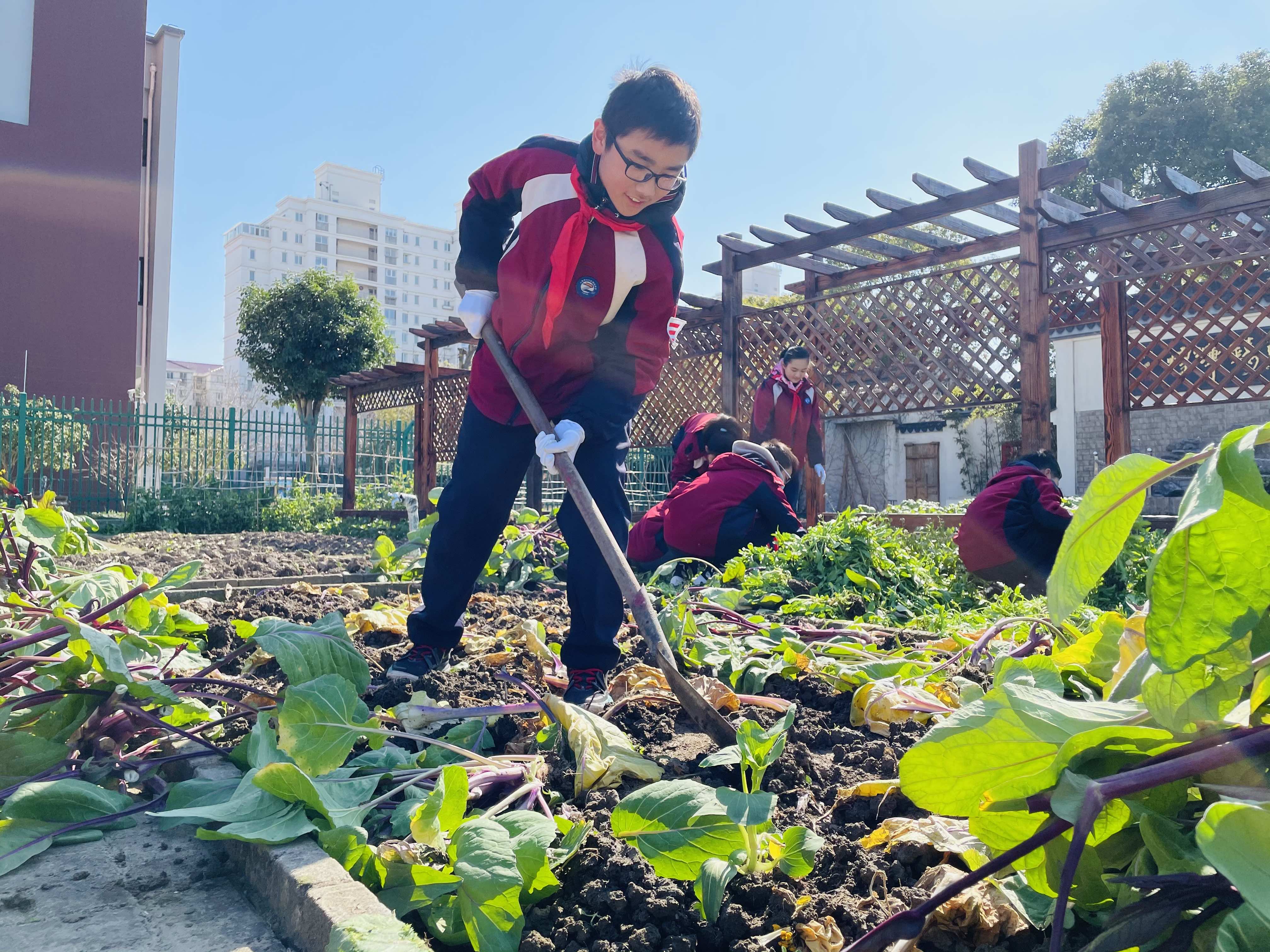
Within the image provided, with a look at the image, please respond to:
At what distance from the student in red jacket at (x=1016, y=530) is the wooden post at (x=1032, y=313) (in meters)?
1.13

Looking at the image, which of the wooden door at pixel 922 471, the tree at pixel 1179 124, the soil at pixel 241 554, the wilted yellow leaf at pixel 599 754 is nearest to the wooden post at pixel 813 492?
the soil at pixel 241 554

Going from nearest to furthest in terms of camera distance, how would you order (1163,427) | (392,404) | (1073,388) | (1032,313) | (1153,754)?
(1153,754) → (1032,313) → (392,404) → (1163,427) → (1073,388)

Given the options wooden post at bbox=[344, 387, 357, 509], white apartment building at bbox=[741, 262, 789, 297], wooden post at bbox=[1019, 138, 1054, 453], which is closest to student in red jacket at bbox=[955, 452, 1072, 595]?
wooden post at bbox=[1019, 138, 1054, 453]

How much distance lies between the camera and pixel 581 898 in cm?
130

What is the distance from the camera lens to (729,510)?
4.86 metres

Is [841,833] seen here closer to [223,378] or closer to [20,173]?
[20,173]

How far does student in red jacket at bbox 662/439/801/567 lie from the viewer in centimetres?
484

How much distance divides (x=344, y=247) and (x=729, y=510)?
94165 millimetres

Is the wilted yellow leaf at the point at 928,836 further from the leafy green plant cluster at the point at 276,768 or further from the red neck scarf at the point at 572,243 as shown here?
the red neck scarf at the point at 572,243

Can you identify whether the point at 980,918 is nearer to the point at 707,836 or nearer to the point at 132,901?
the point at 707,836

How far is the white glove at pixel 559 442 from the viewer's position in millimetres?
2408

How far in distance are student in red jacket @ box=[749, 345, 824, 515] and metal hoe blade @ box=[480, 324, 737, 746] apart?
497 centimetres

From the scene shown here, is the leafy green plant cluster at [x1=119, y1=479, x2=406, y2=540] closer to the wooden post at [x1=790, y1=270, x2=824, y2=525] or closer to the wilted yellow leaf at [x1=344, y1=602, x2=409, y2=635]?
the wooden post at [x1=790, y1=270, x2=824, y2=525]

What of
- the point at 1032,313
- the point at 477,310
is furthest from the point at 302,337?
the point at 477,310
